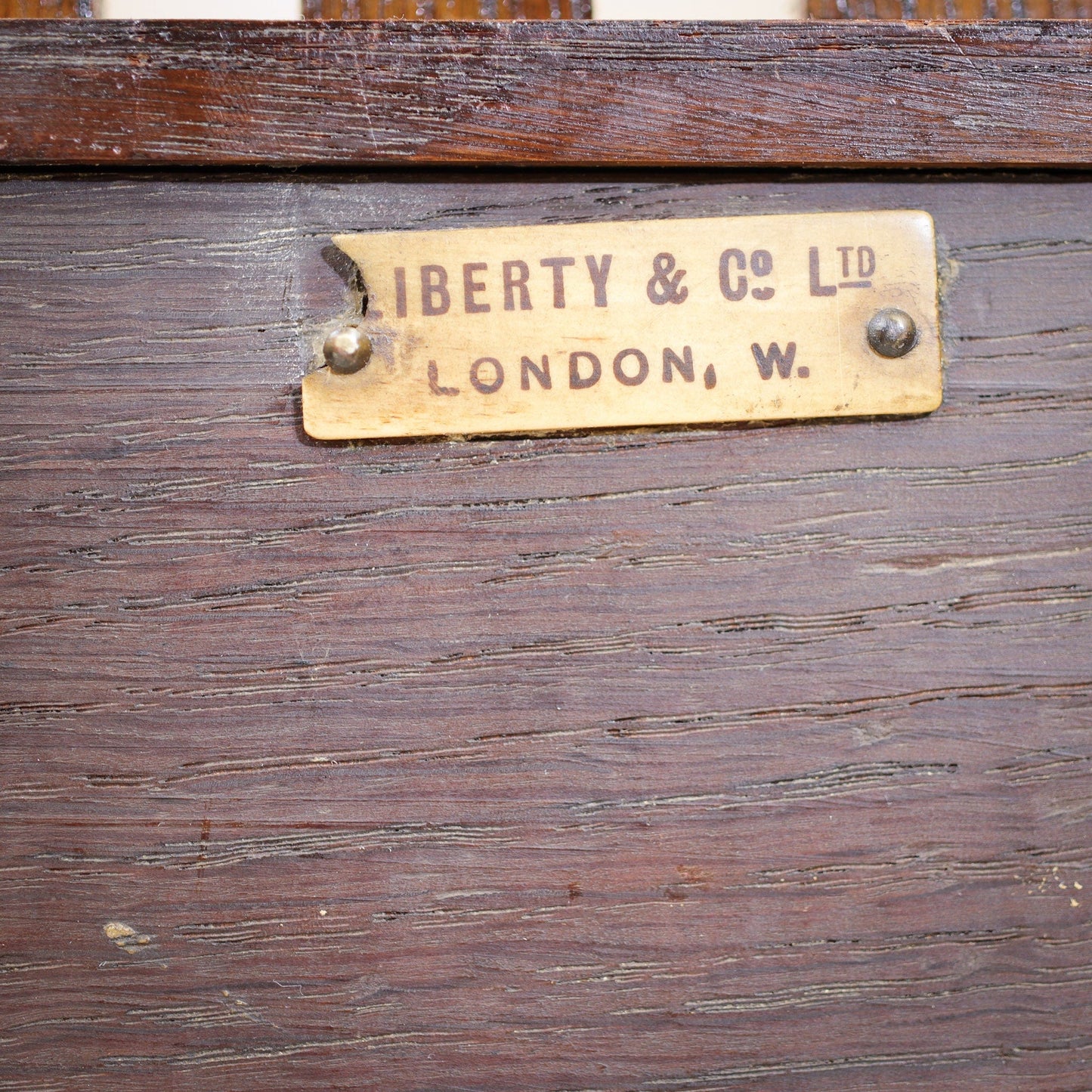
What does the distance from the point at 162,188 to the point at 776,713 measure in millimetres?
433

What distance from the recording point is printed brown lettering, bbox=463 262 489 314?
1.61 ft

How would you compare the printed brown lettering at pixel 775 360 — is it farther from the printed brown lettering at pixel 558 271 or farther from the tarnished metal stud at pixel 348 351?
the tarnished metal stud at pixel 348 351

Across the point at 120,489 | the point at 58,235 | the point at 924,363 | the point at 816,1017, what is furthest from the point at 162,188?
the point at 816,1017

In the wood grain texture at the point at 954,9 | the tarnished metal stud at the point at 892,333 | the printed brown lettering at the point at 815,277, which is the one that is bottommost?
the tarnished metal stud at the point at 892,333

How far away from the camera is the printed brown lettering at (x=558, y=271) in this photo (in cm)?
49

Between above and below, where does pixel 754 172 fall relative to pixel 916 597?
above

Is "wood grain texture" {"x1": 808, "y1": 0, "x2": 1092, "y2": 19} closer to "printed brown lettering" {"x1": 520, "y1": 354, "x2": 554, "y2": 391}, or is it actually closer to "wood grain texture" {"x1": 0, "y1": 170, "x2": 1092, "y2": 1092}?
"wood grain texture" {"x1": 0, "y1": 170, "x2": 1092, "y2": 1092}

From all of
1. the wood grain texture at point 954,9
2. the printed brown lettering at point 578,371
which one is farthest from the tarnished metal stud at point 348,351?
the wood grain texture at point 954,9

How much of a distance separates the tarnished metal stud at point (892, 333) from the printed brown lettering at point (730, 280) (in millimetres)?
72

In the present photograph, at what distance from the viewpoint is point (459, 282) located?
19.3 inches

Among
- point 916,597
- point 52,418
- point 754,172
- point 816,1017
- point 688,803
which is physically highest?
point 754,172

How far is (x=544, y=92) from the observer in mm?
474

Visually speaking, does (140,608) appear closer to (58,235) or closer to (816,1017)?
(58,235)

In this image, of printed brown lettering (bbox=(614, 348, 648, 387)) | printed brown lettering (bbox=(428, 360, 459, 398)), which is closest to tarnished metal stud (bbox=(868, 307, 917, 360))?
printed brown lettering (bbox=(614, 348, 648, 387))
